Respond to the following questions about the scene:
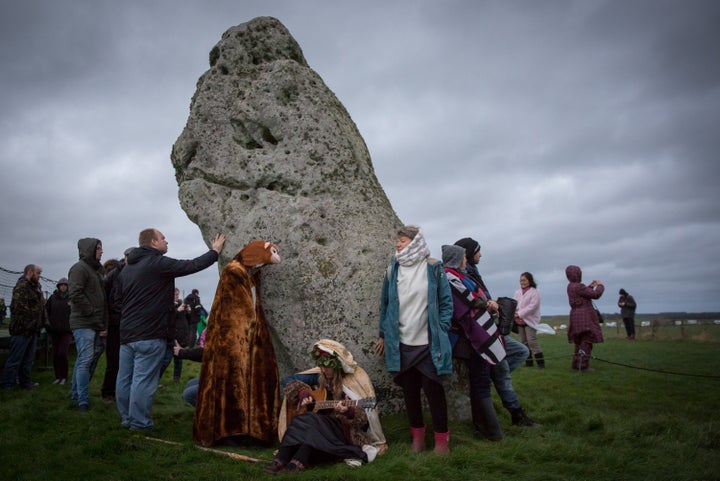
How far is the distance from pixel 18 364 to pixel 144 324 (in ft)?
15.5

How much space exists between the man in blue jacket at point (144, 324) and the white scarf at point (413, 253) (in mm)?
2528

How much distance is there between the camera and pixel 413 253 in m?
5.32

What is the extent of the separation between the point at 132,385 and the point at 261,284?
1999 millimetres

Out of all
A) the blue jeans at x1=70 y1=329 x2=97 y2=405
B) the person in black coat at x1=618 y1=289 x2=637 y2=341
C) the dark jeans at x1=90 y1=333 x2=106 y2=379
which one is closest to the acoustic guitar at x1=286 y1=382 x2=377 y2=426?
the blue jeans at x1=70 y1=329 x2=97 y2=405

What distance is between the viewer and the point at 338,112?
24.0 feet

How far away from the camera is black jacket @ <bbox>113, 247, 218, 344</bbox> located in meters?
6.05

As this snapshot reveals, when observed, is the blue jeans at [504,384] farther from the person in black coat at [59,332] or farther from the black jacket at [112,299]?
the person in black coat at [59,332]

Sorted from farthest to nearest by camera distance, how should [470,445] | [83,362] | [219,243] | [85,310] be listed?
[85,310], [83,362], [219,243], [470,445]

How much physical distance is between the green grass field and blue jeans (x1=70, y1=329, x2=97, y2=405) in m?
0.27

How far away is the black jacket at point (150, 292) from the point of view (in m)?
6.05

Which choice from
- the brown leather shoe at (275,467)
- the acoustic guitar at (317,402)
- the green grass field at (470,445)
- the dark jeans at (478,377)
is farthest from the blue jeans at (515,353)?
the brown leather shoe at (275,467)

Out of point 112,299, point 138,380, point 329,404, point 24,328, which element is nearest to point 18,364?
point 24,328

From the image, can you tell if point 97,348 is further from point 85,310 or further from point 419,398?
point 419,398

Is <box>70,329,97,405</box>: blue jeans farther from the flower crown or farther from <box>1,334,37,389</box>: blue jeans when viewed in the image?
the flower crown
